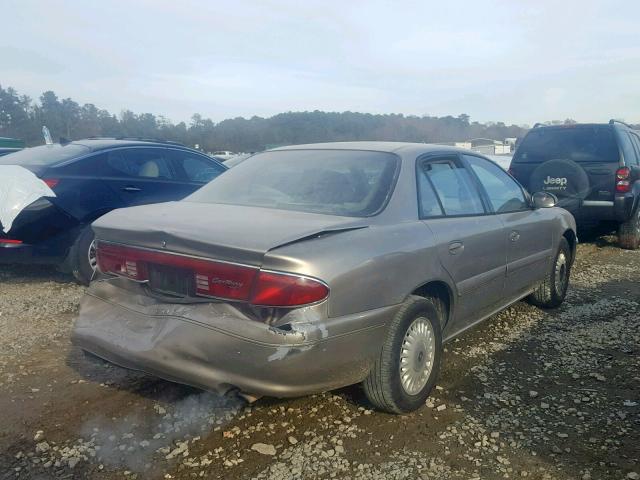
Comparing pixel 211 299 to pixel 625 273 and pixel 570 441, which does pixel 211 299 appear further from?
pixel 625 273

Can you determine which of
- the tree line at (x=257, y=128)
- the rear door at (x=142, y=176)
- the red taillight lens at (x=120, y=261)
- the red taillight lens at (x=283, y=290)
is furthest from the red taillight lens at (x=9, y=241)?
the tree line at (x=257, y=128)

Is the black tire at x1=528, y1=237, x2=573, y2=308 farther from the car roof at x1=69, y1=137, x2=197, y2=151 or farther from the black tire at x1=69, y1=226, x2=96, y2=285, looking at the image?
the car roof at x1=69, y1=137, x2=197, y2=151

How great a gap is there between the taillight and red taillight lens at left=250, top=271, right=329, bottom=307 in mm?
6433

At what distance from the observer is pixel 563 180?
7324 mm

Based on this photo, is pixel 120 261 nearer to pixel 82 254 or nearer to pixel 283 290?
pixel 283 290

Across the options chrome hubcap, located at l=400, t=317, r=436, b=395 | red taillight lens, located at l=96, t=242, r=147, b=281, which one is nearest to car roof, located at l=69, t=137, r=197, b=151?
red taillight lens, located at l=96, t=242, r=147, b=281

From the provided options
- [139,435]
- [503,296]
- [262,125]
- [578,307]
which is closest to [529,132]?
[578,307]

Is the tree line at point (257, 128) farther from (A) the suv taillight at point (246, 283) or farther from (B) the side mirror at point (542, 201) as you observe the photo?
(A) the suv taillight at point (246, 283)

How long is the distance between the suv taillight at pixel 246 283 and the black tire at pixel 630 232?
22.8 feet

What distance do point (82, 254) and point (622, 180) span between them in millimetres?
6721

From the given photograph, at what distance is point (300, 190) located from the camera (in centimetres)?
332

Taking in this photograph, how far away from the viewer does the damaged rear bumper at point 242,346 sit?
2.41m

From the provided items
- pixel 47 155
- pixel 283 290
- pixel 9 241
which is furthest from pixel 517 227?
pixel 47 155

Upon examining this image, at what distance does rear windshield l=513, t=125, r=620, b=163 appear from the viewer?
24.8 feet
